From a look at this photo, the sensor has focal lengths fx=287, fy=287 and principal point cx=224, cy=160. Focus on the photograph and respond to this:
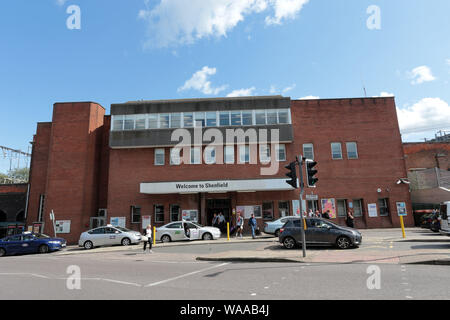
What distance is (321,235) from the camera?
13.4 meters

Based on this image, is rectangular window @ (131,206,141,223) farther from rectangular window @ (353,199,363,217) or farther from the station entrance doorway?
rectangular window @ (353,199,363,217)

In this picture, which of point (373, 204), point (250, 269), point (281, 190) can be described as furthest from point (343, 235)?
point (373, 204)

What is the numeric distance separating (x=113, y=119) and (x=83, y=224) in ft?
31.8

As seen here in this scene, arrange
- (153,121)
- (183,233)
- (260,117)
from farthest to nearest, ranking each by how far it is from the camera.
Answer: (153,121)
(260,117)
(183,233)

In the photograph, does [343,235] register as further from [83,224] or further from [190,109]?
[83,224]

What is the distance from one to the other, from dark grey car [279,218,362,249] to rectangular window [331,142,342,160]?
508 inches

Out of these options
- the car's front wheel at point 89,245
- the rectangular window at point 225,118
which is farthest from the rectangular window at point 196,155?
the car's front wheel at point 89,245

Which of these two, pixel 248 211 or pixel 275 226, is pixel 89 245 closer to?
pixel 248 211

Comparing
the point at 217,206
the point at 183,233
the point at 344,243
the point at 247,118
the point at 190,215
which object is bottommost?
the point at 344,243

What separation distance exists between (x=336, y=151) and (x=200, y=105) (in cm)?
1285

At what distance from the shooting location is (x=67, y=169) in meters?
25.8

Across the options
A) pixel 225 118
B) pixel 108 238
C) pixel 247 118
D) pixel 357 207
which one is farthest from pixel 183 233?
pixel 357 207

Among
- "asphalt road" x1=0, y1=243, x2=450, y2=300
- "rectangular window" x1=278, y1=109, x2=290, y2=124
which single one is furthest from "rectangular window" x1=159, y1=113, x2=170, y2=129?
"asphalt road" x1=0, y1=243, x2=450, y2=300

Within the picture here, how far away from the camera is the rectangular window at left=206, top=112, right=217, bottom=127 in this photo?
25703 mm
